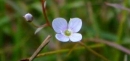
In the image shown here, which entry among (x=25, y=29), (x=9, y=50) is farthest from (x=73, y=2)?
(x=9, y=50)

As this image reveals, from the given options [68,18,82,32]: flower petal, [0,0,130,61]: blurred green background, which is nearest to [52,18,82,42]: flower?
[68,18,82,32]: flower petal

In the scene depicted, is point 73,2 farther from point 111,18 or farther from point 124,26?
point 124,26

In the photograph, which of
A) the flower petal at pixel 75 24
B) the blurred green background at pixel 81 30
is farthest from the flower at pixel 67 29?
the blurred green background at pixel 81 30

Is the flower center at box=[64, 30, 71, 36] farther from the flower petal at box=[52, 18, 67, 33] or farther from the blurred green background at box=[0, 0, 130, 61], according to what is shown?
the blurred green background at box=[0, 0, 130, 61]

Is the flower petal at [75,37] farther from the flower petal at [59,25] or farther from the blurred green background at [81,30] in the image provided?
the blurred green background at [81,30]

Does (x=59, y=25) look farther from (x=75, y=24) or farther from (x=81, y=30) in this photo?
(x=81, y=30)

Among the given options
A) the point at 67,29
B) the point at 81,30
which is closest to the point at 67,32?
the point at 67,29
